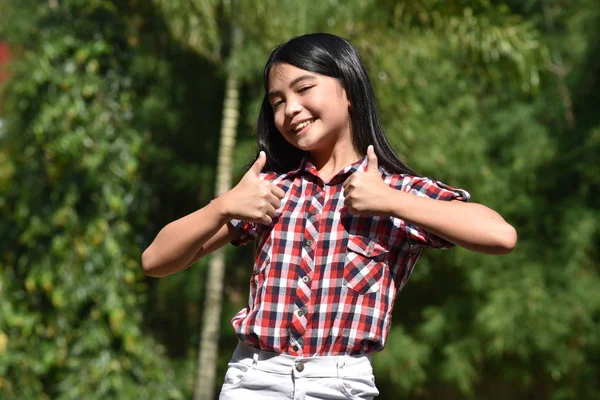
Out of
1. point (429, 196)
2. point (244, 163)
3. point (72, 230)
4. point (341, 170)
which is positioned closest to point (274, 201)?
point (341, 170)

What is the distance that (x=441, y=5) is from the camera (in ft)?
15.9

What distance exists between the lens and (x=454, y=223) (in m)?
1.47

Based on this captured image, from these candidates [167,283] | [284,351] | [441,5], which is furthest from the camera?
[167,283]

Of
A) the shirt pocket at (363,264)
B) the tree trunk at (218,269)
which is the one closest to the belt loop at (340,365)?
the shirt pocket at (363,264)

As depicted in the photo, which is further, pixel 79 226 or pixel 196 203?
pixel 196 203

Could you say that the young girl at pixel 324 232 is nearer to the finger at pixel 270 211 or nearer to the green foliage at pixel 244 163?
the finger at pixel 270 211

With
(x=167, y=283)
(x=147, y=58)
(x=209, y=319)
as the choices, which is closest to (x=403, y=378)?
(x=209, y=319)

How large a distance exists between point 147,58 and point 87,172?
2.70 ft

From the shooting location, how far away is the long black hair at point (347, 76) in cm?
164

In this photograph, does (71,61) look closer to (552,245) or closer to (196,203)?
(196,203)

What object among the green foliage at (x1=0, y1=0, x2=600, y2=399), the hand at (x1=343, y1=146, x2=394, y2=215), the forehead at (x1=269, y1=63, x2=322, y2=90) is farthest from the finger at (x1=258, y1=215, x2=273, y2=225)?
the green foliage at (x1=0, y1=0, x2=600, y2=399)

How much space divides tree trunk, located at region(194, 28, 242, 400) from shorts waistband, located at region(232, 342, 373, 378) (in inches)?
131

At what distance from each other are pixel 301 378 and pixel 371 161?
1.31 ft

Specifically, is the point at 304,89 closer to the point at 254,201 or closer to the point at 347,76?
the point at 347,76
